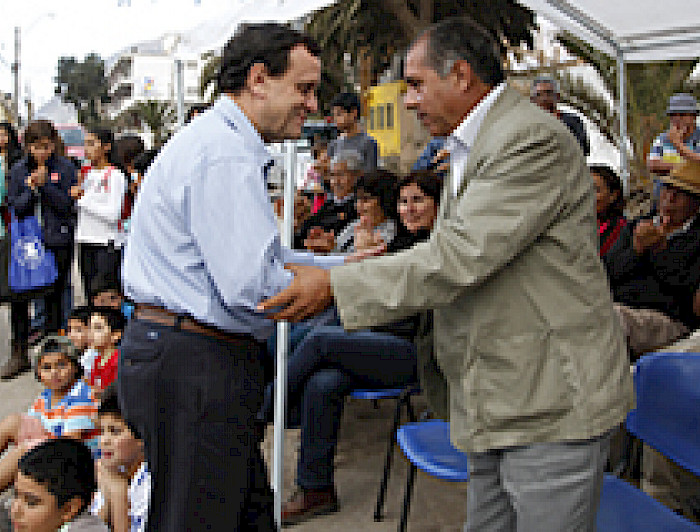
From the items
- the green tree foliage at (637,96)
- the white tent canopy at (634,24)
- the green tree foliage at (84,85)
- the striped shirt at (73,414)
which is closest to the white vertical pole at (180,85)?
the striped shirt at (73,414)

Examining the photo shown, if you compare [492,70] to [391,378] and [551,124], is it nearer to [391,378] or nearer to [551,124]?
[551,124]

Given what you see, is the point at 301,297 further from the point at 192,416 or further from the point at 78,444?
the point at 78,444

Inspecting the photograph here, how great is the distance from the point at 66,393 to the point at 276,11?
2.63 meters

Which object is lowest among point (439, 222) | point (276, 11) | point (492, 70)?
point (439, 222)

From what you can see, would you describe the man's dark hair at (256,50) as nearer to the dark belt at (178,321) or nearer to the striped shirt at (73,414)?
the dark belt at (178,321)

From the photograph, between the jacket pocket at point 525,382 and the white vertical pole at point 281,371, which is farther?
the white vertical pole at point 281,371

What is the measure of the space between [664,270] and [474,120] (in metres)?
2.16

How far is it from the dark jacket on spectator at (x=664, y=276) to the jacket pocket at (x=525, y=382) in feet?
6.87

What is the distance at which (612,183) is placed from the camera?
3.85 m

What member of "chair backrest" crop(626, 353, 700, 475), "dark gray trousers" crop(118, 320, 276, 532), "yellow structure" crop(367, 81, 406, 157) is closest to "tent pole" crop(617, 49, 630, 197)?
"chair backrest" crop(626, 353, 700, 475)

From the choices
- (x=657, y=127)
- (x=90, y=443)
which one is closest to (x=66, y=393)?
(x=90, y=443)

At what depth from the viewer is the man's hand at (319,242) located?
3.88 metres

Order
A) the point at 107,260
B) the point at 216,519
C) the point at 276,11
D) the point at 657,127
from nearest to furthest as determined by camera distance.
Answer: the point at 216,519 < the point at 276,11 < the point at 107,260 < the point at 657,127

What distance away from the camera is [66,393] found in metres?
3.45
